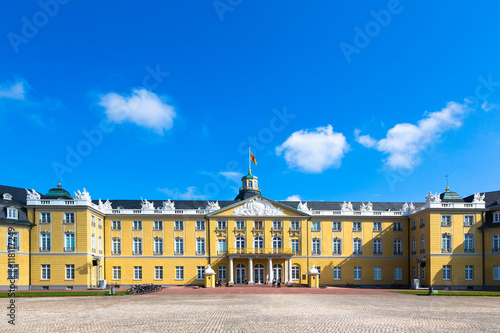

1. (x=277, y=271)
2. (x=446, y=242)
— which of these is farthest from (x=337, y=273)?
(x=446, y=242)

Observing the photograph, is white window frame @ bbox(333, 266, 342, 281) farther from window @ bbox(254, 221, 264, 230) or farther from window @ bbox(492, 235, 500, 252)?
window @ bbox(492, 235, 500, 252)

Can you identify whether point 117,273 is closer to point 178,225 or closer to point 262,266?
point 178,225

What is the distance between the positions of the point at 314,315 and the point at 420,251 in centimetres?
4103

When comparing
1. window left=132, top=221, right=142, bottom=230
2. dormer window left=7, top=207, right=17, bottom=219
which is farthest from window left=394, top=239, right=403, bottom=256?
dormer window left=7, top=207, right=17, bottom=219

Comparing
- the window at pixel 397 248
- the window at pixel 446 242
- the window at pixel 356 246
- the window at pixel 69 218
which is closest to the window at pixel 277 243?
the window at pixel 356 246

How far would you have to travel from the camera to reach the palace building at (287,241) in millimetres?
60719

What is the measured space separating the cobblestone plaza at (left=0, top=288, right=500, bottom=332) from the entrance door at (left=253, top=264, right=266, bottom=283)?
32741 mm

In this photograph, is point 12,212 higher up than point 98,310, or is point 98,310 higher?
point 12,212

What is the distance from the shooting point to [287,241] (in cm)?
6800

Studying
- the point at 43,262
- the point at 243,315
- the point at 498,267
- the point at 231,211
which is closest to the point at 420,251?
the point at 498,267

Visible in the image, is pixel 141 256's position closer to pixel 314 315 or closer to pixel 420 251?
pixel 420 251

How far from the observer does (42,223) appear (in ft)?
193

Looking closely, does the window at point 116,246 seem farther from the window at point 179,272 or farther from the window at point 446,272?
the window at point 446,272

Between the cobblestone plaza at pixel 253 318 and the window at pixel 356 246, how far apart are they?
34.5 meters
